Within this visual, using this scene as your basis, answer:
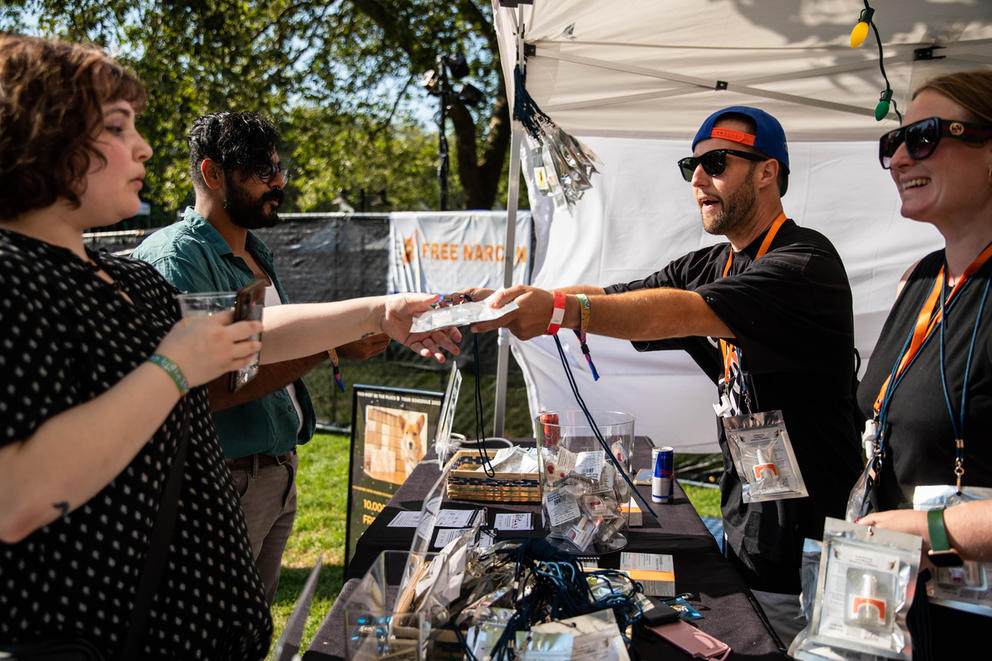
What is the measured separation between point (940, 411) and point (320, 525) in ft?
14.2

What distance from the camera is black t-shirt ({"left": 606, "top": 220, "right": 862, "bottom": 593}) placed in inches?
77.0

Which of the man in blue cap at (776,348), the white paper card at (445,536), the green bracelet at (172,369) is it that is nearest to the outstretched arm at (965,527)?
the man in blue cap at (776,348)

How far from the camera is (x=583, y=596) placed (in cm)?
127

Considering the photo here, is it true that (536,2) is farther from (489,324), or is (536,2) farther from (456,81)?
(456,81)

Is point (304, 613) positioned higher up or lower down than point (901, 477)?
lower down

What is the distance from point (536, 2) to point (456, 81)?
18.3 feet

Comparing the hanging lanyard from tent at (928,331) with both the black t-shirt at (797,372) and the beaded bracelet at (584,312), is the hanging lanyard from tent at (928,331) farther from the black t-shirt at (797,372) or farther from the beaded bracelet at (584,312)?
the beaded bracelet at (584,312)

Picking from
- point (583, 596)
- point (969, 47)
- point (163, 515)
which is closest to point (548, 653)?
point (583, 596)

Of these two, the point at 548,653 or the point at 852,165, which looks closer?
the point at 548,653

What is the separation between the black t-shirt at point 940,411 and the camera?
1381 mm

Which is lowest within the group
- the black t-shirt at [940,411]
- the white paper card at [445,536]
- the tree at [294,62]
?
the white paper card at [445,536]

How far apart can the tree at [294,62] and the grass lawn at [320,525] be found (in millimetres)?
4627

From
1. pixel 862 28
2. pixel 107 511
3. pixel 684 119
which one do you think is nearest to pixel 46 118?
pixel 107 511

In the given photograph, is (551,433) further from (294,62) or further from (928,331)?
(294,62)
